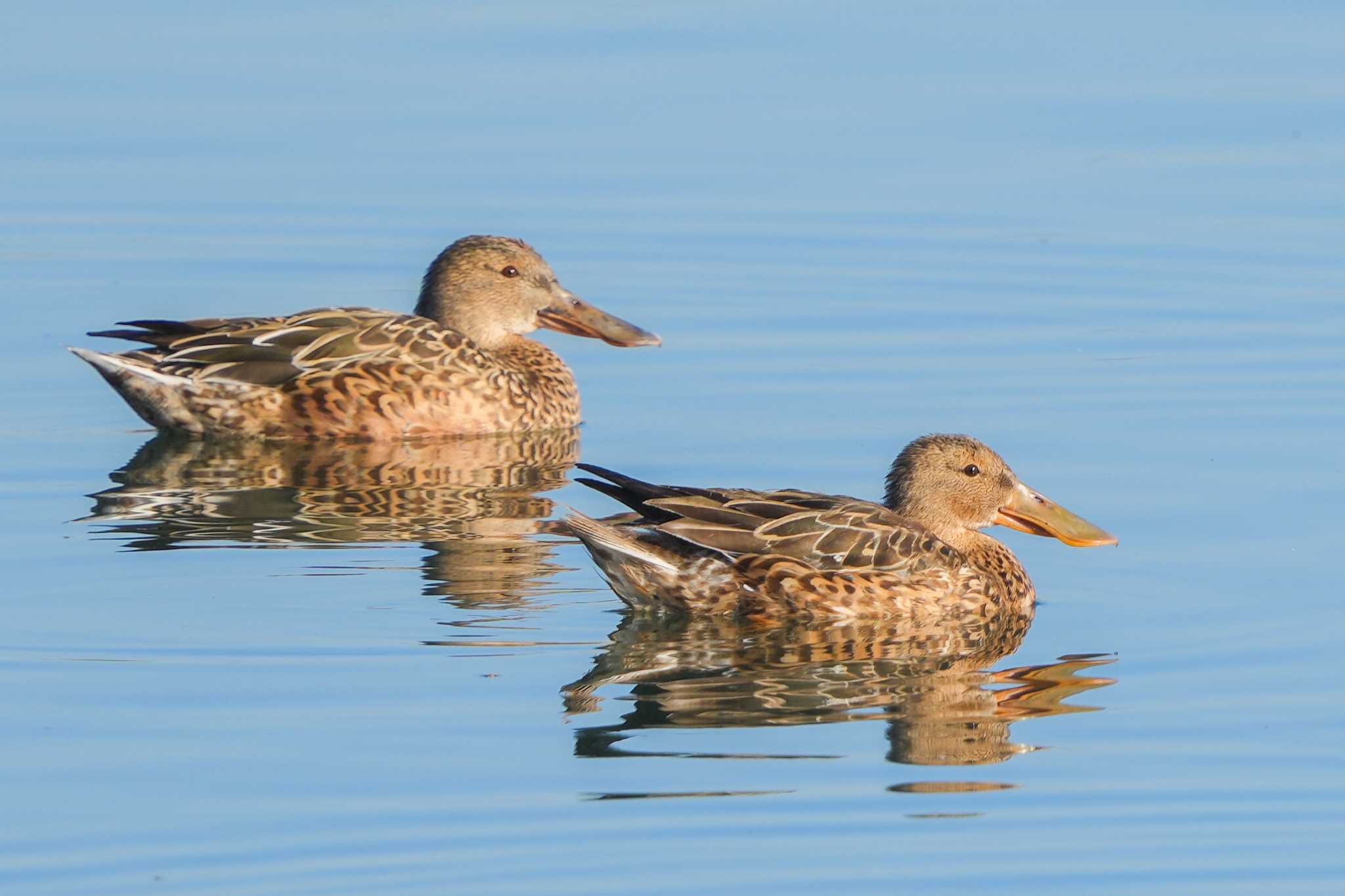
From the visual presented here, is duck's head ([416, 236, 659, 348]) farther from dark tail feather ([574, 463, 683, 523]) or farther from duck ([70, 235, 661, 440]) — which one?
dark tail feather ([574, 463, 683, 523])

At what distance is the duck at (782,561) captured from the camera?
10320mm

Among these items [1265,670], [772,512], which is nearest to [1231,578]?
[1265,670]

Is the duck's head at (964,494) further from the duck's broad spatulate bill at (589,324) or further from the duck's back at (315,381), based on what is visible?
the duck's broad spatulate bill at (589,324)

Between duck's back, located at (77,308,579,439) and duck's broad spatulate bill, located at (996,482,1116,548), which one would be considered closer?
duck's broad spatulate bill, located at (996,482,1116,548)

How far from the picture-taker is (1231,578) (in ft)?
34.4

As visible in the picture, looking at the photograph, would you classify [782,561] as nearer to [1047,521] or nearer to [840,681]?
[840,681]

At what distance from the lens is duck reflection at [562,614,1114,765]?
8.77 meters

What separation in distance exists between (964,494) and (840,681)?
1.80 metres

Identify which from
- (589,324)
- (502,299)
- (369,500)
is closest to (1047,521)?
(369,500)

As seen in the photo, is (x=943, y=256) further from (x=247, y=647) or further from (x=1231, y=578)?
(x=247, y=647)

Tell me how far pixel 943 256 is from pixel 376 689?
814 centimetres

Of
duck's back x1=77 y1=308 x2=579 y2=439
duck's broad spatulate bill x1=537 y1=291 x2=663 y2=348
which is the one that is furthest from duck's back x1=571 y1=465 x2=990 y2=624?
duck's broad spatulate bill x1=537 y1=291 x2=663 y2=348

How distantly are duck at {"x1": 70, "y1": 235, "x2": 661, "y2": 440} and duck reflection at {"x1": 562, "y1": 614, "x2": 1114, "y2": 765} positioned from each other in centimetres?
390

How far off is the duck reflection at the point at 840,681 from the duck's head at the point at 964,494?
0.62 m
